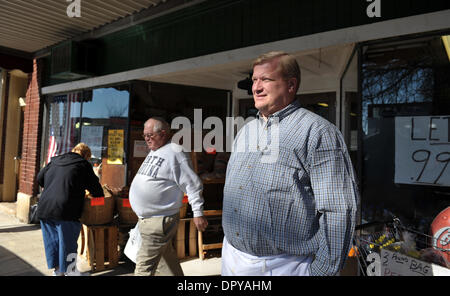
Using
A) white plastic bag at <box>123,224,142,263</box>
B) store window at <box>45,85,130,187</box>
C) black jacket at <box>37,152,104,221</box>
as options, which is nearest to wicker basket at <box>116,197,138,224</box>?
black jacket at <box>37,152,104,221</box>

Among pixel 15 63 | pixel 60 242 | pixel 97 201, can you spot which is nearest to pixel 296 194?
pixel 60 242

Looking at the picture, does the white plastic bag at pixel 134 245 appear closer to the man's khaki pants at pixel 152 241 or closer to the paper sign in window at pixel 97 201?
the man's khaki pants at pixel 152 241

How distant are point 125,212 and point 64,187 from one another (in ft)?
3.77

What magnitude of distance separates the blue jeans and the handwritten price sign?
11.2 ft

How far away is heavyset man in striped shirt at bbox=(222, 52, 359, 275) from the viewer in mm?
1458

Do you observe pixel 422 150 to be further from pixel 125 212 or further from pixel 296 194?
pixel 125 212

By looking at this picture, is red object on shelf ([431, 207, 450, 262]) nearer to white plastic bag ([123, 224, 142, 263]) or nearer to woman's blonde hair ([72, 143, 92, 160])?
white plastic bag ([123, 224, 142, 263])

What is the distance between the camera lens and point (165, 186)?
3.21 meters

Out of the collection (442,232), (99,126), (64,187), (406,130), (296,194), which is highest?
(99,126)

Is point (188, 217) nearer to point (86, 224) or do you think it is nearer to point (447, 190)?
point (86, 224)

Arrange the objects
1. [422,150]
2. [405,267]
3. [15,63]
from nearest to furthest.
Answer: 1. [405,267]
2. [422,150]
3. [15,63]

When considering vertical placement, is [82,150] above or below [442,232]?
above

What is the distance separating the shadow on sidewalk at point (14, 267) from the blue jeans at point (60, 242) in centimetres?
63

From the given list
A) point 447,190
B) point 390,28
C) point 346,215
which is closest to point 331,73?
point 390,28
